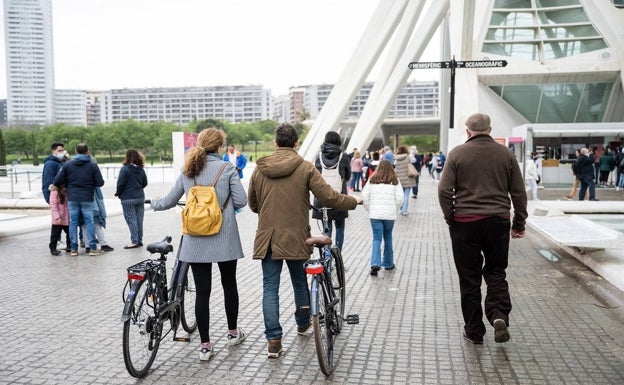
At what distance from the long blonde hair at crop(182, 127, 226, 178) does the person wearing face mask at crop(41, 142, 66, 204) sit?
276 inches

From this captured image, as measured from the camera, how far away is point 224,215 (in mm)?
5113

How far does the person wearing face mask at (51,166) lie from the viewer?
37.3 feet

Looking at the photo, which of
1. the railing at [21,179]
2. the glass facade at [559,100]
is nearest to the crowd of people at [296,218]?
the railing at [21,179]

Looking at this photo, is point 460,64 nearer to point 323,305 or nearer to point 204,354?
point 323,305

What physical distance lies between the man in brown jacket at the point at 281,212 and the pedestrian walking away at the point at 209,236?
20cm

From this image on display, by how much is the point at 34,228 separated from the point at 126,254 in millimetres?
4550

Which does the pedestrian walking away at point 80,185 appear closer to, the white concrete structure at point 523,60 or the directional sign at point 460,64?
the directional sign at point 460,64

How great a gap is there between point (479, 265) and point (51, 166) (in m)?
8.36

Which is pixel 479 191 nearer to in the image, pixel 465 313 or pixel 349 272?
pixel 465 313

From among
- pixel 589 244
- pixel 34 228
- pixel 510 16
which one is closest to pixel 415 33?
pixel 510 16

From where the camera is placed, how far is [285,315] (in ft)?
21.6

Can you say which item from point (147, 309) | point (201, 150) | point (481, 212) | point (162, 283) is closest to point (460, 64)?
point (481, 212)

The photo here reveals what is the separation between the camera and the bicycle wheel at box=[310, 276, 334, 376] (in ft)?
15.0

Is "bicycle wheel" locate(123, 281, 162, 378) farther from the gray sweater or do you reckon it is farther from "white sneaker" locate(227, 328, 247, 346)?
the gray sweater
